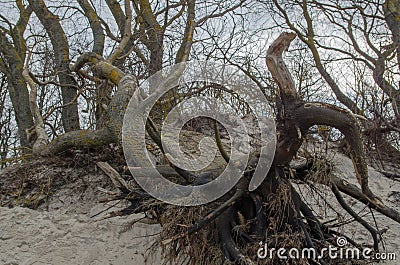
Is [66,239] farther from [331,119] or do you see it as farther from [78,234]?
[331,119]

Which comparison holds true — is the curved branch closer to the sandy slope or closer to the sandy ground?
the sandy ground

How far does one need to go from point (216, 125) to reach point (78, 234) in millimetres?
2012

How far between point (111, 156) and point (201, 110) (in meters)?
1.23

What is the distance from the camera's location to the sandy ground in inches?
144

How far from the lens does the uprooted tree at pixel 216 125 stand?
2723 millimetres

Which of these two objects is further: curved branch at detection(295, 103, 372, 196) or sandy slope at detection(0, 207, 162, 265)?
sandy slope at detection(0, 207, 162, 265)

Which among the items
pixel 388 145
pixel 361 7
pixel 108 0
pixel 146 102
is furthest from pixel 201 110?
pixel 361 7

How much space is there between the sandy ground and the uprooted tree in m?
0.43

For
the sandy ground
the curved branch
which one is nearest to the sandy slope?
the sandy ground

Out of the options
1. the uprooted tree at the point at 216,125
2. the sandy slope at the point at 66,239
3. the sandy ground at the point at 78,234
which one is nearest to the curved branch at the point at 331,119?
the uprooted tree at the point at 216,125

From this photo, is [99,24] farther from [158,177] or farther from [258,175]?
[258,175]

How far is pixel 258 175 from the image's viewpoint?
2.87 meters

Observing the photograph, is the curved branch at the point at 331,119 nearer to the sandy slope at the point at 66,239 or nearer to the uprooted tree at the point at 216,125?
the uprooted tree at the point at 216,125

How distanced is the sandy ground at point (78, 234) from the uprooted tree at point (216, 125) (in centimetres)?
43
